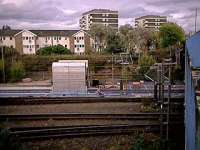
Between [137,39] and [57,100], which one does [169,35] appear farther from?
[57,100]

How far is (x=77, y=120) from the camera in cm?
1083

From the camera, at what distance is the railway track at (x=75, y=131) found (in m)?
9.16

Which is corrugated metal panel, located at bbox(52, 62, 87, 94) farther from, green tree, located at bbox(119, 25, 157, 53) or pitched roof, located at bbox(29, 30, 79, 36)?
pitched roof, located at bbox(29, 30, 79, 36)

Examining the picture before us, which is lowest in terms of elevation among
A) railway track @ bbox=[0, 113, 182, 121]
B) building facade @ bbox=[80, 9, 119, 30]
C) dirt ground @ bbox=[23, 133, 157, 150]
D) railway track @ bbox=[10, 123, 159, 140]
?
dirt ground @ bbox=[23, 133, 157, 150]

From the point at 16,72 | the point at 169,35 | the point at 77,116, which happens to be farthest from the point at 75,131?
the point at 169,35

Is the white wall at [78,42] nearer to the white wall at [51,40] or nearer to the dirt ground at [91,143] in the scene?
the white wall at [51,40]

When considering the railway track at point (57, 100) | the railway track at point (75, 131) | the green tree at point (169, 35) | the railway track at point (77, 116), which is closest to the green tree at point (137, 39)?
the green tree at point (169, 35)

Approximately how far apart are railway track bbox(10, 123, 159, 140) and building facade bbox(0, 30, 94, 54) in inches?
2099

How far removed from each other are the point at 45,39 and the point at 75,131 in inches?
2265

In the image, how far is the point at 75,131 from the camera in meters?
9.48

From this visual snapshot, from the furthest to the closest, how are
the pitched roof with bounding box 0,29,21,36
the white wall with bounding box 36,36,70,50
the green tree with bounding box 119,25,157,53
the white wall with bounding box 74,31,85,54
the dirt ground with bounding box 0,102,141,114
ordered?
1. the white wall with bounding box 36,36,70,50
2. the white wall with bounding box 74,31,85,54
3. the pitched roof with bounding box 0,29,21,36
4. the green tree with bounding box 119,25,157,53
5. the dirt ground with bounding box 0,102,141,114

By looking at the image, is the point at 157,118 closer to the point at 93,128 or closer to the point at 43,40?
the point at 93,128

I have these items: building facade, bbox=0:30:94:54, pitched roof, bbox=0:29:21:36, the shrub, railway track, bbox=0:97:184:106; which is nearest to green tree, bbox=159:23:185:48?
building facade, bbox=0:30:94:54

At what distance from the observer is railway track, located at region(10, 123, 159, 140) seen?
9164mm
